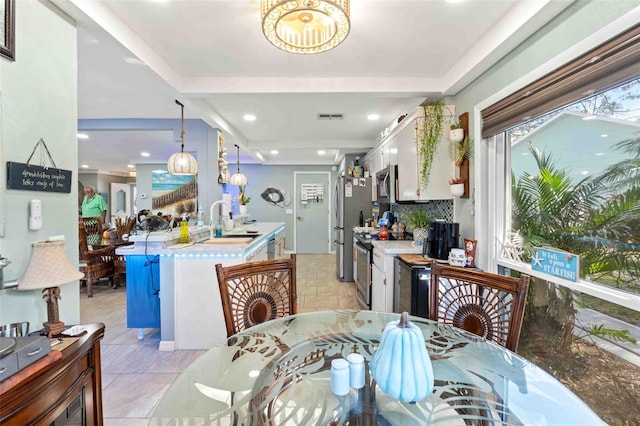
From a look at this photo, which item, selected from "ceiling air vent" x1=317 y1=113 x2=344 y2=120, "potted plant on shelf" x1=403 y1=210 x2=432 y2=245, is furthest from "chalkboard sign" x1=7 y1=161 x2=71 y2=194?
"potted plant on shelf" x1=403 y1=210 x2=432 y2=245

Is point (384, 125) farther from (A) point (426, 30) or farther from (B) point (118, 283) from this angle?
(B) point (118, 283)

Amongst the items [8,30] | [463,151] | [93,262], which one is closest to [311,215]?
[93,262]

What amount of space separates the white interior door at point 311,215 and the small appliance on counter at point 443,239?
497 centimetres

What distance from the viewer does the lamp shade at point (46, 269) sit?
1118mm

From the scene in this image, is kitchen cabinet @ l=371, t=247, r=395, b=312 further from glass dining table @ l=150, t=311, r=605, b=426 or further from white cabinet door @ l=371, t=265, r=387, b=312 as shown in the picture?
glass dining table @ l=150, t=311, r=605, b=426

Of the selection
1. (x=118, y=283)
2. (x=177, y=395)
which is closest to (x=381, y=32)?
(x=177, y=395)

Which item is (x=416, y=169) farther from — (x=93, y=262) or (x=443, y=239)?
(x=93, y=262)

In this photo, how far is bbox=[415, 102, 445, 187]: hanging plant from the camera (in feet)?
8.42

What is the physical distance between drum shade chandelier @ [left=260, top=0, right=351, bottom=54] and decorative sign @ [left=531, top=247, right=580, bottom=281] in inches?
67.0

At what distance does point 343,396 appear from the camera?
944 millimetres

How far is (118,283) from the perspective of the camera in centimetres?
421

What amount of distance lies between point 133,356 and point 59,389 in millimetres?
1656

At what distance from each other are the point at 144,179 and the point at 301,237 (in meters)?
4.58

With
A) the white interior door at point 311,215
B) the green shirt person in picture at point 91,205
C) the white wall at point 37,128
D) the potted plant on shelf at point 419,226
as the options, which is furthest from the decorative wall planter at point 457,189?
the green shirt person in picture at point 91,205
